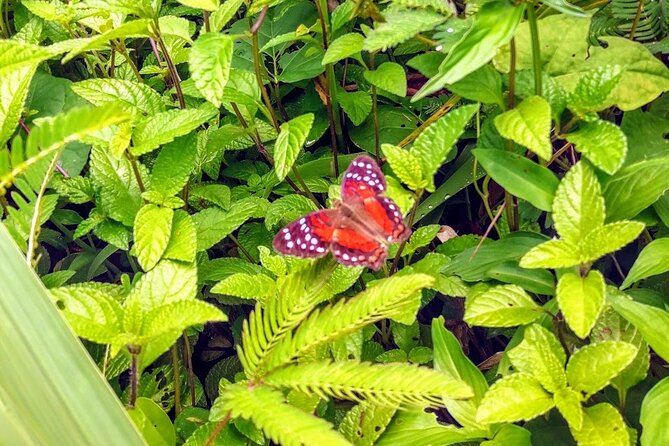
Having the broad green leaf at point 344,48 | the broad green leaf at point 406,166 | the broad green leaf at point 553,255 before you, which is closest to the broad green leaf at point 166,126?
the broad green leaf at point 344,48

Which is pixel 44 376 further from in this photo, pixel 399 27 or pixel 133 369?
pixel 399 27

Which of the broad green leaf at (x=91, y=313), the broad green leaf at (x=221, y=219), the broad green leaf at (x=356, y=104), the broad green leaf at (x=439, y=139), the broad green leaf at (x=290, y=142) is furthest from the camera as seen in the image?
the broad green leaf at (x=356, y=104)

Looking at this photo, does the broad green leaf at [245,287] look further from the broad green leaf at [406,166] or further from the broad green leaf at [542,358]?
the broad green leaf at [542,358]

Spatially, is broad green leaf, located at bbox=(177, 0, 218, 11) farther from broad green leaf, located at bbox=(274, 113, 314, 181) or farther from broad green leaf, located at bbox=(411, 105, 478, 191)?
broad green leaf, located at bbox=(411, 105, 478, 191)

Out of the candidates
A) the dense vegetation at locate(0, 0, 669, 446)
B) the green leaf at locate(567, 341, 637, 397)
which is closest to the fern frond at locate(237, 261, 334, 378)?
the dense vegetation at locate(0, 0, 669, 446)

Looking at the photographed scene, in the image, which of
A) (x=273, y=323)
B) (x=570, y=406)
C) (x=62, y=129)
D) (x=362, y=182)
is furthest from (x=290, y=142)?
(x=570, y=406)

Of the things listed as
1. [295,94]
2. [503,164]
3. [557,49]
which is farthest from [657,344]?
[295,94]
